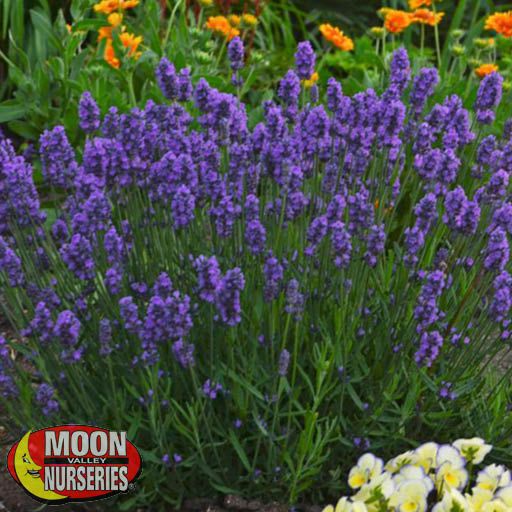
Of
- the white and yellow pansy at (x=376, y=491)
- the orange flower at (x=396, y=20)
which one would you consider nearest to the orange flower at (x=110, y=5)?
the orange flower at (x=396, y=20)

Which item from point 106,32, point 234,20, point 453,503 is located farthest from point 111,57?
point 453,503

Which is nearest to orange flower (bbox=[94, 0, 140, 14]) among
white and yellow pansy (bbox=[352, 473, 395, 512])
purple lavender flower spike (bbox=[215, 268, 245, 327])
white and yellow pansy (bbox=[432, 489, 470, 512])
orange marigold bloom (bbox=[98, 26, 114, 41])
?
orange marigold bloom (bbox=[98, 26, 114, 41])

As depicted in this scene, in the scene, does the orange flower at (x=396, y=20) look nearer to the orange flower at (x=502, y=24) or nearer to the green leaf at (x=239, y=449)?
the orange flower at (x=502, y=24)

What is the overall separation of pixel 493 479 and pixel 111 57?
332 centimetres

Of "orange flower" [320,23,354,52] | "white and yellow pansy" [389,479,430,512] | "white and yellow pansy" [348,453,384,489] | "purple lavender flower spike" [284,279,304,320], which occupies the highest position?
"purple lavender flower spike" [284,279,304,320]

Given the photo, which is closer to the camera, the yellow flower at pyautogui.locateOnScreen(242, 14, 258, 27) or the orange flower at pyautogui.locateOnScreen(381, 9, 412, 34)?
the orange flower at pyautogui.locateOnScreen(381, 9, 412, 34)

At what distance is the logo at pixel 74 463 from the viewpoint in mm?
2322

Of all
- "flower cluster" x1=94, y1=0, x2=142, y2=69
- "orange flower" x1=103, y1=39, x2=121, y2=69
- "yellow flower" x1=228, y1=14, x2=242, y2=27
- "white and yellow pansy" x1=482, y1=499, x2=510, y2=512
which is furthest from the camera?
"yellow flower" x1=228, y1=14, x2=242, y2=27

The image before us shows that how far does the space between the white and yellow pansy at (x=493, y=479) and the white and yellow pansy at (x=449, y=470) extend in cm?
7

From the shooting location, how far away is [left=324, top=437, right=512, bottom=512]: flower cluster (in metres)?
2.01

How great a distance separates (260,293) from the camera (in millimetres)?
2494

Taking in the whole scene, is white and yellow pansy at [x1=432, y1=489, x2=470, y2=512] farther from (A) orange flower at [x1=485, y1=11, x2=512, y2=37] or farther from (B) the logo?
(A) orange flower at [x1=485, y1=11, x2=512, y2=37]

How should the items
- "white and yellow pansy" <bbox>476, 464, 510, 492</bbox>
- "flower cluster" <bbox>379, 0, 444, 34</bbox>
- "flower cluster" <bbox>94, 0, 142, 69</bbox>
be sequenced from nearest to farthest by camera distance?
"white and yellow pansy" <bbox>476, 464, 510, 492</bbox> → "flower cluster" <bbox>94, 0, 142, 69</bbox> → "flower cluster" <bbox>379, 0, 444, 34</bbox>

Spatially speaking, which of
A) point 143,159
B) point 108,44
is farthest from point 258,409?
point 108,44
